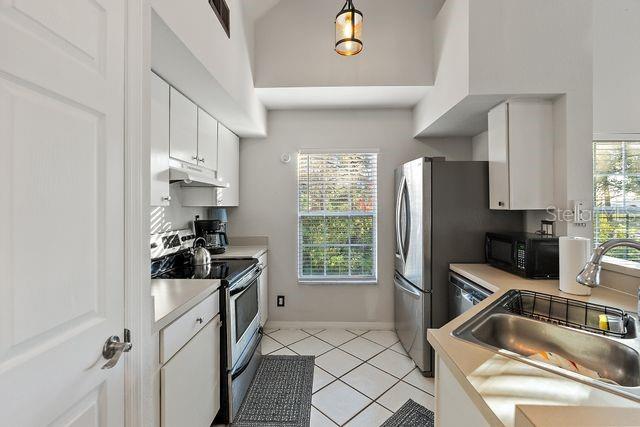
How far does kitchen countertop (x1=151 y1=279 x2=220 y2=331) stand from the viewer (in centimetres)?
126

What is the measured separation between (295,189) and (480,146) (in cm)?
202

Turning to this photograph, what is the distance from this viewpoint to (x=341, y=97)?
117 inches

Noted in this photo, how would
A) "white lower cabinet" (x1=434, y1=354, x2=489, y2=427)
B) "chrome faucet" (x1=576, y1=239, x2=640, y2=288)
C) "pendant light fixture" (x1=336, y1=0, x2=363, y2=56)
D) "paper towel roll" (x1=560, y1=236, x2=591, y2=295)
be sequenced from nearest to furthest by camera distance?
"white lower cabinet" (x1=434, y1=354, x2=489, y2=427)
"chrome faucet" (x1=576, y1=239, x2=640, y2=288)
"paper towel roll" (x1=560, y1=236, x2=591, y2=295)
"pendant light fixture" (x1=336, y1=0, x2=363, y2=56)

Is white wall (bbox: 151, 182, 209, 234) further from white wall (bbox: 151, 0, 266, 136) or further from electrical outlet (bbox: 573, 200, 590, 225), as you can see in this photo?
electrical outlet (bbox: 573, 200, 590, 225)

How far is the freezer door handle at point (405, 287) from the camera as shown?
2.53 m

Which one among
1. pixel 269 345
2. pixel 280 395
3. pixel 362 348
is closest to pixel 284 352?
pixel 269 345

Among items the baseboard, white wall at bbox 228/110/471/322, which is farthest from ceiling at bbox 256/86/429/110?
the baseboard

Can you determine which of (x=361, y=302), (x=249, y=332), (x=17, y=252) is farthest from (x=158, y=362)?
(x=361, y=302)

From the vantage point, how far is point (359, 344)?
2.94 meters

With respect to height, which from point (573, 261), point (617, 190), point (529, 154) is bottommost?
point (573, 261)

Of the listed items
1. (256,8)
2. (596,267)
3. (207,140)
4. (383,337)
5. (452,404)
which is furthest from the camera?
(383,337)

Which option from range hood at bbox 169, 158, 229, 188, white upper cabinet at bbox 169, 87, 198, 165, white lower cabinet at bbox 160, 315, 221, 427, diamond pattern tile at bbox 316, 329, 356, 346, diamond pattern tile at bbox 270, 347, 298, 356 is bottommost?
diamond pattern tile at bbox 316, 329, 356, 346

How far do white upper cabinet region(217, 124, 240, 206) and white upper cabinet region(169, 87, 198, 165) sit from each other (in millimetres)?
496

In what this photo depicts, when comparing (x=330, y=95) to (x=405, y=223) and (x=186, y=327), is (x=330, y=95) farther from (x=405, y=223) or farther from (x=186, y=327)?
(x=186, y=327)
